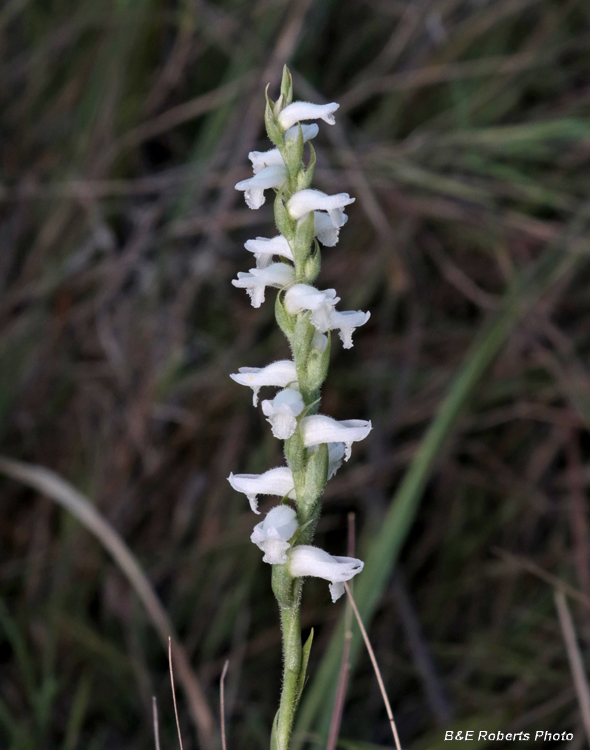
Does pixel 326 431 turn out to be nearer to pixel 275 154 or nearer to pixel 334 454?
pixel 334 454

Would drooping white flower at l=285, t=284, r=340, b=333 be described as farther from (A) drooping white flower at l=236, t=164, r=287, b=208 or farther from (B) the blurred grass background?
(B) the blurred grass background

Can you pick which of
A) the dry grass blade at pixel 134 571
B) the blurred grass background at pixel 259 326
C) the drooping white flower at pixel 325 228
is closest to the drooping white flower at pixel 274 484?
the drooping white flower at pixel 325 228

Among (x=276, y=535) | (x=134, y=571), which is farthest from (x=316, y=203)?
(x=134, y=571)

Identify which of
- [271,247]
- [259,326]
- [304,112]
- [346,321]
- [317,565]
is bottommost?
[317,565]

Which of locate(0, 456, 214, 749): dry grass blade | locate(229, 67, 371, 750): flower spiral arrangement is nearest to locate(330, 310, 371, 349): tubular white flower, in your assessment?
locate(229, 67, 371, 750): flower spiral arrangement

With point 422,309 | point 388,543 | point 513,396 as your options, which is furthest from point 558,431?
point 388,543
